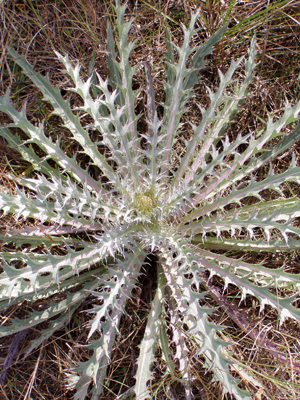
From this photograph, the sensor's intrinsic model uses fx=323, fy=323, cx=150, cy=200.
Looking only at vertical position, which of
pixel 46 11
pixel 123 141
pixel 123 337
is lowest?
pixel 123 337

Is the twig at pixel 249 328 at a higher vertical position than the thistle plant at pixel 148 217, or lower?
lower

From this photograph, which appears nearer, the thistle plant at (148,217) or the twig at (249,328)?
the thistle plant at (148,217)

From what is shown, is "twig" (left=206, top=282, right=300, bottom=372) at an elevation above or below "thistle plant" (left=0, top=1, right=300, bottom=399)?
below

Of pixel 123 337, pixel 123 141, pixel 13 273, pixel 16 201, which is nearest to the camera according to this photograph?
pixel 13 273

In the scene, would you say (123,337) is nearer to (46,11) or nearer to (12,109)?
(12,109)

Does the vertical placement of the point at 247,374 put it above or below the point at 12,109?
below

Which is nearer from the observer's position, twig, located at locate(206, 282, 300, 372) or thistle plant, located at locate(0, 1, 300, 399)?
thistle plant, located at locate(0, 1, 300, 399)

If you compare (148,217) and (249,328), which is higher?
(148,217)

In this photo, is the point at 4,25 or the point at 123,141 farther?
the point at 4,25

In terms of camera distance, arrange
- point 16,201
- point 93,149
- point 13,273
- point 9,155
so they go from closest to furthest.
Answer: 1. point 13,273
2. point 16,201
3. point 93,149
4. point 9,155

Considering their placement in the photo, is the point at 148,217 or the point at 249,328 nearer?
the point at 148,217

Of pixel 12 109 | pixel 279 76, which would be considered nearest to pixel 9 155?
pixel 12 109
